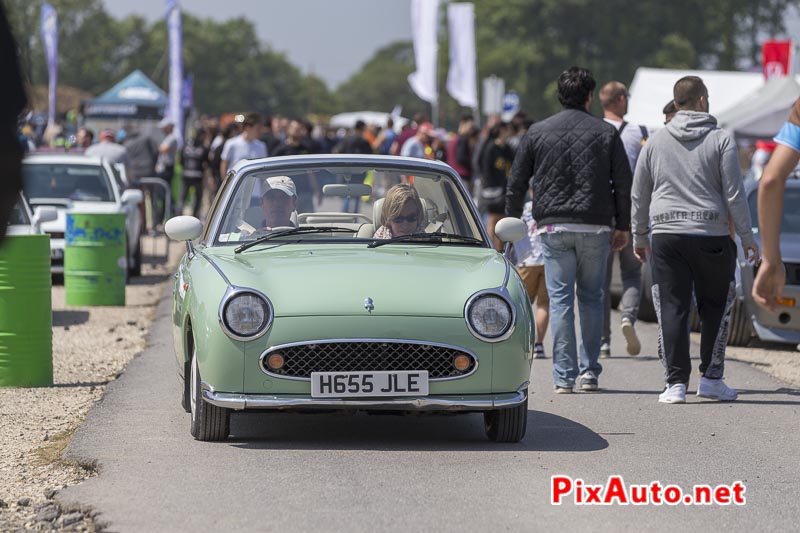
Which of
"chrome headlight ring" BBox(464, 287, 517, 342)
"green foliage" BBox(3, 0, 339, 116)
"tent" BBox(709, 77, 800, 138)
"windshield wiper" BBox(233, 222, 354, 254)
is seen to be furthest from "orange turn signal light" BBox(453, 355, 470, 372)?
"green foliage" BBox(3, 0, 339, 116)

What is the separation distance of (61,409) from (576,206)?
10.8ft

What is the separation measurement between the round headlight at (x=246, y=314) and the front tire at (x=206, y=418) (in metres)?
0.37

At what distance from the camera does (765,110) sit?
90.0 feet

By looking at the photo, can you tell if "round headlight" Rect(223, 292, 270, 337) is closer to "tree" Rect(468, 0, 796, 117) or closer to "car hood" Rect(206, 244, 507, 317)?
"car hood" Rect(206, 244, 507, 317)

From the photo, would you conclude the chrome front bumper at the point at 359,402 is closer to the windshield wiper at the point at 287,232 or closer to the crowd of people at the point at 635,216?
the windshield wiper at the point at 287,232

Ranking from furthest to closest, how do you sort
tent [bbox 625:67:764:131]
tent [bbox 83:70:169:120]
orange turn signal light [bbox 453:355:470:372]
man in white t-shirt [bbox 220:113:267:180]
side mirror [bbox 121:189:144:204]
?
tent [bbox 83:70:169:120] → tent [bbox 625:67:764:131] → man in white t-shirt [bbox 220:113:267:180] → side mirror [bbox 121:189:144:204] → orange turn signal light [bbox 453:355:470:372]

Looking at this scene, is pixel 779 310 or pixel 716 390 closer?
pixel 716 390

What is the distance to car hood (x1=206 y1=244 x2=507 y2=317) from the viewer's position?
Answer: 273 inches

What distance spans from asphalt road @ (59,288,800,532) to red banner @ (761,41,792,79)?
22.9 meters

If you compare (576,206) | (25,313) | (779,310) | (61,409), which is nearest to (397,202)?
(576,206)

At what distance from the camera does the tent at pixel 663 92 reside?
105ft

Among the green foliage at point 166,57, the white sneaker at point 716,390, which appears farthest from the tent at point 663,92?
the green foliage at point 166,57

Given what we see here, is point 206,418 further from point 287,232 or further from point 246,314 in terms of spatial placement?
point 287,232

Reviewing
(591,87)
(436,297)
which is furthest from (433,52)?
(436,297)
